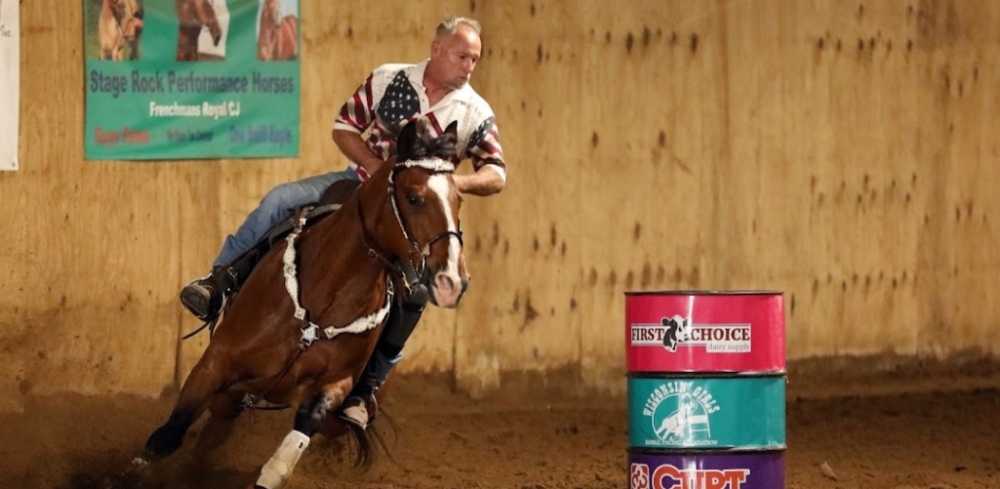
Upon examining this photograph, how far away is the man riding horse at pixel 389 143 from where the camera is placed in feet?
20.5

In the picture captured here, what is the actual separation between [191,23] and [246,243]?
195 centimetres

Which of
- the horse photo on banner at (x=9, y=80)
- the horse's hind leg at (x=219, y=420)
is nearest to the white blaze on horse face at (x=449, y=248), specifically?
the horse's hind leg at (x=219, y=420)

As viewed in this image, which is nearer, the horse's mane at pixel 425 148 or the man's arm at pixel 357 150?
the horse's mane at pixel 425 148

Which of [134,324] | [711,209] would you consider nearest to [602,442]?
[711,209]

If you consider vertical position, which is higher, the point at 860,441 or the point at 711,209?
the point at 711,209

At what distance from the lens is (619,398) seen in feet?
31.0

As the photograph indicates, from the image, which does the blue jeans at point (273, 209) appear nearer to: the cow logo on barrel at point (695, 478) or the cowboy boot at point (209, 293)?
the cowboy boot at point (209, 293)

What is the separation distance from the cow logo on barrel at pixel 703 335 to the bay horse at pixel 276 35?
327 cm

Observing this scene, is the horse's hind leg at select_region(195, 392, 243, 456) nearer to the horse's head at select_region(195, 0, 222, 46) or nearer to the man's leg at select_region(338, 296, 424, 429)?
the man's leg at select_region(338, 296, 424, 429)

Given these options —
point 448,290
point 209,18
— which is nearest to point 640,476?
point 448,290

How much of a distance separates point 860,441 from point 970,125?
3.05 metres

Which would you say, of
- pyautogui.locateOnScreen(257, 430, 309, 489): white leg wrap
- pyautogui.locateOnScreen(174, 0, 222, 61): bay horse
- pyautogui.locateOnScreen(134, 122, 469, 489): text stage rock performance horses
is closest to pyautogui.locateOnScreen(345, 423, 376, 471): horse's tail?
pyautogui.locateOnScreen(134, 122, 469, 489): text stage rock performance horses

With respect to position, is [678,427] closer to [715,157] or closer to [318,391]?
[318,391]

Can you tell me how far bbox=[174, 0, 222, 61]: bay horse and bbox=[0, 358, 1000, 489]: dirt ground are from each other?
A: 5.80 ft
